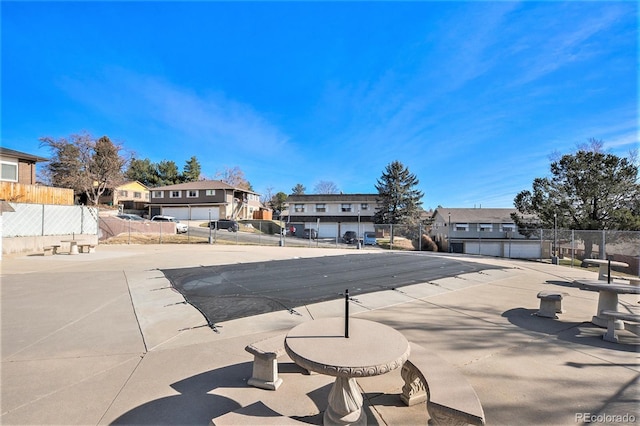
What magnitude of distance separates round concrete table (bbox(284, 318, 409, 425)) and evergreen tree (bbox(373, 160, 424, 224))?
32.7 meters

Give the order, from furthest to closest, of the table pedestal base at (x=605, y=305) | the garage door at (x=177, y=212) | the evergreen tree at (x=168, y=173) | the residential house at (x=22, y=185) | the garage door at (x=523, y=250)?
the evergreen tree at (x=168, y=173), the garage door at (x=177, y=212), the garage door at (x=523, y=250), the residential house at (x=22, y=185), the table pedestal base at (x=605, y=305)

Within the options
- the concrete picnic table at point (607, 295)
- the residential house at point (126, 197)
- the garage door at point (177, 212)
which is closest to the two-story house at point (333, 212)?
the garage door at point (177, 212)

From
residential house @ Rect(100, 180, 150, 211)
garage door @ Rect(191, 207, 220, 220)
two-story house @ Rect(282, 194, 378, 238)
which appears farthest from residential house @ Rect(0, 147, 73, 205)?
residential house @ Rect(100, 180, 150, 211)

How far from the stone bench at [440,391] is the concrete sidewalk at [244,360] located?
21 centimetres

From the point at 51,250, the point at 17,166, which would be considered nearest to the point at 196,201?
the point at 17,166

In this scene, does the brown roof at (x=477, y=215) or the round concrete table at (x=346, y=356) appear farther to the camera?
the brown roof at (x=477, y=215)

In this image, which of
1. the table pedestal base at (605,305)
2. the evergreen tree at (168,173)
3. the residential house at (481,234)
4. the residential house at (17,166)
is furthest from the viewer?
the evergreen tree at (168,173)

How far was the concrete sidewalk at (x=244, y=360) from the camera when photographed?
2643 millimetres

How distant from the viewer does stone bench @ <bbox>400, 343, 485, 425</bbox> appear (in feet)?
6.45

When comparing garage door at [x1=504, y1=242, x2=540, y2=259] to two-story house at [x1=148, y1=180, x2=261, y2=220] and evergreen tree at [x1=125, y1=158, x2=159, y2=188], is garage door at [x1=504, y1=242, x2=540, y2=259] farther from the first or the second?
evergreen tree at [x1=125, y1=158, x2=159, y2=188]

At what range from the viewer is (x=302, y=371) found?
3.33 meters

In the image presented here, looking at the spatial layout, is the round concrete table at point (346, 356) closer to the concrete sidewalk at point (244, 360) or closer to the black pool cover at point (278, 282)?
the concrete sidewalk at point (244, 360)

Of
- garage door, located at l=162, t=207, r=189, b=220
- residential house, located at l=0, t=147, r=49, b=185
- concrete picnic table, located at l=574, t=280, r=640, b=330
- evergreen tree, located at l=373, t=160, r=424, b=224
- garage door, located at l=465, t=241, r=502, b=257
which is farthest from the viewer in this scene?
garage door, located at l=162, t=207, r=189, b=220

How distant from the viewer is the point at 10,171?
18141 mm
